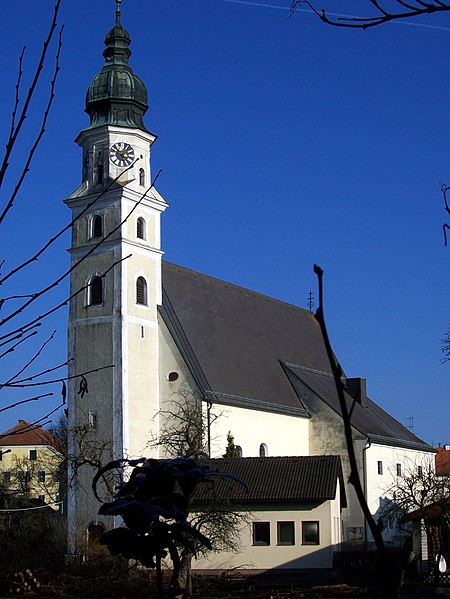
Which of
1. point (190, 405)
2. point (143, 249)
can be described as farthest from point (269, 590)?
point (143, 249)

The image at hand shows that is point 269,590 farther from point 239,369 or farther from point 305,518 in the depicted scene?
point 239,369

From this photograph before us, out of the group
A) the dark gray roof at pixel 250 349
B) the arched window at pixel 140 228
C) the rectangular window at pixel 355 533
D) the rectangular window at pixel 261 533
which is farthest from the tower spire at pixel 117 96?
the rectangular window at pixel 355 533

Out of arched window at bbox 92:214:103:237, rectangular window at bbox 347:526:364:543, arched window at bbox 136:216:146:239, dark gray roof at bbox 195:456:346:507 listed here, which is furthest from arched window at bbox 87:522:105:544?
arched window at bbox 136:216:146:239

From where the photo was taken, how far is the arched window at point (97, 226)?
36625mm

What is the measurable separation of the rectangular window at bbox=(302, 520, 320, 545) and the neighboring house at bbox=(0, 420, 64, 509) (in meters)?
7.79

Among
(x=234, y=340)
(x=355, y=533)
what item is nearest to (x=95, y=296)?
A: (x=234, y=340)

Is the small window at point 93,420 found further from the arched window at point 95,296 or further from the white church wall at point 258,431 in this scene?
the arched window at point 95,296

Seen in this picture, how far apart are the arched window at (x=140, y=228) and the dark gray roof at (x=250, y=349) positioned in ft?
7.16

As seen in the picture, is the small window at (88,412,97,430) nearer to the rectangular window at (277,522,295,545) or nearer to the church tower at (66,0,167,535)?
the church tower at (66,0,167,535)

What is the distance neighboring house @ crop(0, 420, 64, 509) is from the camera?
38.8m

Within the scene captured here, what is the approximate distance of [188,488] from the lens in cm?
322

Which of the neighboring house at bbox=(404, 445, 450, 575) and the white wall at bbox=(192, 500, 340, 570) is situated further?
the white wall at bbox=(192, 500, 340, 570)

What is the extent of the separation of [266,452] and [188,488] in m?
35.8

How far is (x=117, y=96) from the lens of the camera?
37969 millimetres
